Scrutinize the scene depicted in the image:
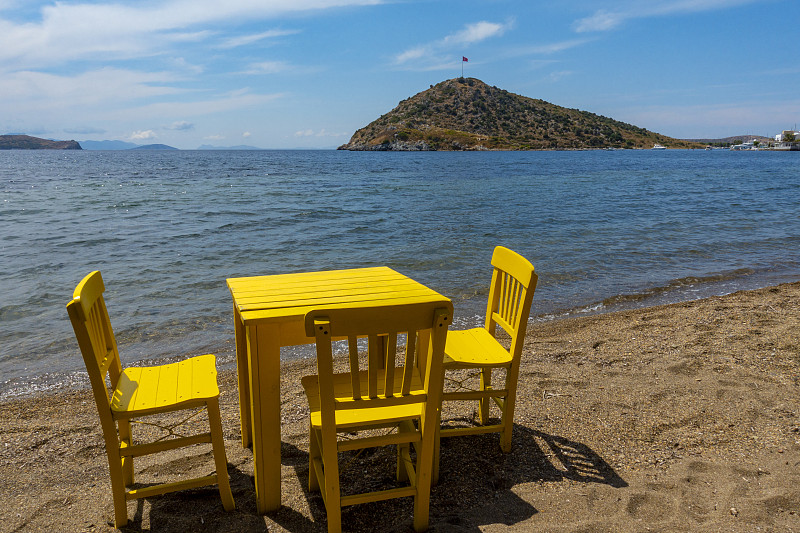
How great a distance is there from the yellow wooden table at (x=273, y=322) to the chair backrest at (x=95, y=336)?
0.71m

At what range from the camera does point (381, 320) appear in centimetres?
231

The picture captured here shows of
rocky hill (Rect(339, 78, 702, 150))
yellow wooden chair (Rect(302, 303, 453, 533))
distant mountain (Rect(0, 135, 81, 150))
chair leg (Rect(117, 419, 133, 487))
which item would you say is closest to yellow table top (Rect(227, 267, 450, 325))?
yellow wooden chair (Rect(302, 303, 453, 533))

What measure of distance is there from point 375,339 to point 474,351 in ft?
4.32

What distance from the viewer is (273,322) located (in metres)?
2.57

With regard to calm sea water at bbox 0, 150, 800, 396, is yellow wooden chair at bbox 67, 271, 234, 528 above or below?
above

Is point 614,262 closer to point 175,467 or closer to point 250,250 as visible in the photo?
point 250,250

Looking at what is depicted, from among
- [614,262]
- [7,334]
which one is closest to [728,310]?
[614,262]

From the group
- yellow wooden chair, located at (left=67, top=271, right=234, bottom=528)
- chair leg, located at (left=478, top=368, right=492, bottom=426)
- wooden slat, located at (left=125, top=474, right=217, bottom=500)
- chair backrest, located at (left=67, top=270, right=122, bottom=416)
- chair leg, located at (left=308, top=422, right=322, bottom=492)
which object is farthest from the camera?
chair leg, located at (left=478, top=368, right=492, bottom=426)

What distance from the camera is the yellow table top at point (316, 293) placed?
2.68 m

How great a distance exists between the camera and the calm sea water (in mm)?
7238

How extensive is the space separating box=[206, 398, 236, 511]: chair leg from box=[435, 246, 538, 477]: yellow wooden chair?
125 centimetres

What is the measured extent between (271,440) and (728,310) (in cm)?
631

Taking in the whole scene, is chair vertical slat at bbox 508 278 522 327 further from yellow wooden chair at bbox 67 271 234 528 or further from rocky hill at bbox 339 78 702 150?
rocky hill at bbox 339 78 702 150

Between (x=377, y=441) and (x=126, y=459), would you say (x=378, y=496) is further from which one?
(x=126, y=459)
